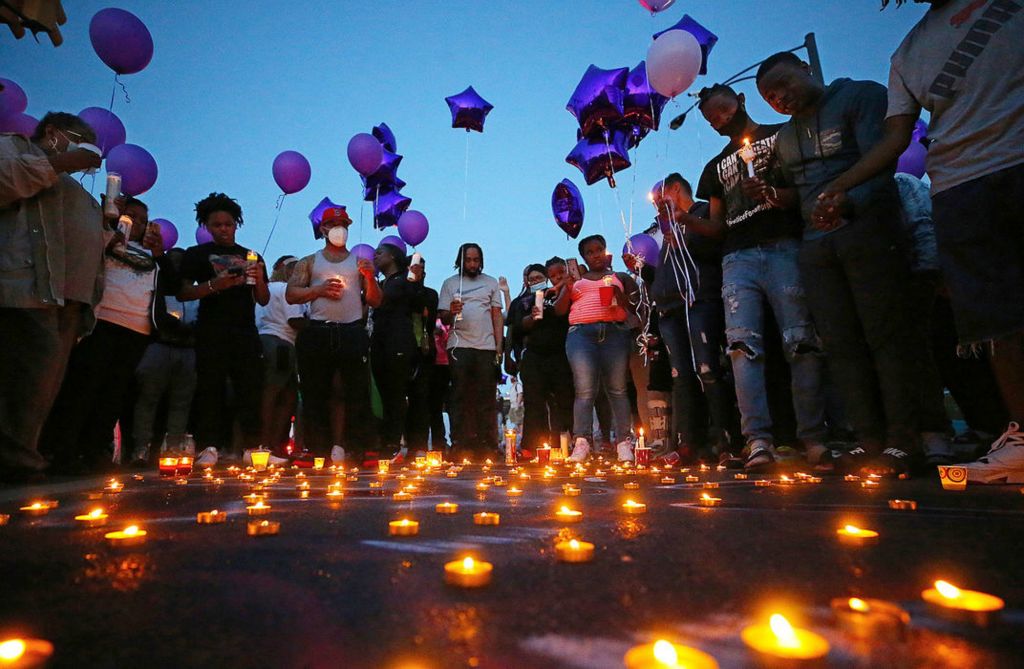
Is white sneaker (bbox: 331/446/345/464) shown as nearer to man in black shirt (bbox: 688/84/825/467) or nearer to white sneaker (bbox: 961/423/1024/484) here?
man in black shirt (bbox: 688/84/825/467)

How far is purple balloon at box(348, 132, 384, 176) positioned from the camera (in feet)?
28.8

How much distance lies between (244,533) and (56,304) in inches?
92.1

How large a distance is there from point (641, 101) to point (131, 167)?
587 centimetres

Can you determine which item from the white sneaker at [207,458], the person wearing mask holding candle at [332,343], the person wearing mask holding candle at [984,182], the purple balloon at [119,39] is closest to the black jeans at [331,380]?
the person wearing mask holding candle at [332,343]

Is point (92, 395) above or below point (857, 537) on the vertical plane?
above

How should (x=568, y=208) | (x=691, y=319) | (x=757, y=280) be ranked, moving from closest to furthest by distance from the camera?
(x=757, y=280)
(x=691, y=319)
(x=568, y=208)

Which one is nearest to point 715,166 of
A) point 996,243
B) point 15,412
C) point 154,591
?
point 996,243

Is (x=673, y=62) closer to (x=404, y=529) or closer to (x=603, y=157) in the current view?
(x=603, y=157)

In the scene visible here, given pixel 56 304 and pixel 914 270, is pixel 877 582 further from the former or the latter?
pixel 56 304

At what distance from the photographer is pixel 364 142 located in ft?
29.0

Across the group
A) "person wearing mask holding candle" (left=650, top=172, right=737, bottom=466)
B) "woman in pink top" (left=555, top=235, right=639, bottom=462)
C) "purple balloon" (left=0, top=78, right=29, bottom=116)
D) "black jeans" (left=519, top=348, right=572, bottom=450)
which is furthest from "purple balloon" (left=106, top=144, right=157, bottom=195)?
"person wearing mask holding candle" (left=650, top=172, right=737, bottom=466)

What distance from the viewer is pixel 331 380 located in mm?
4590

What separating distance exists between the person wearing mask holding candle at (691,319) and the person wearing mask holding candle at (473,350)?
6.62ft

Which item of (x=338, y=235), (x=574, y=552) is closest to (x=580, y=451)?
(x=338, y=235)
